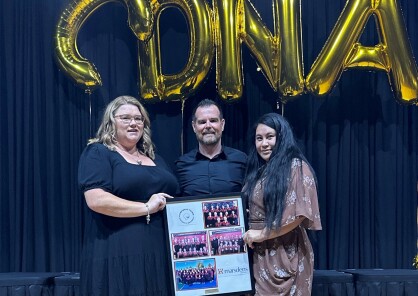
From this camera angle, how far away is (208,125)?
8.86 feet

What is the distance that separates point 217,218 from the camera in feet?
7.89

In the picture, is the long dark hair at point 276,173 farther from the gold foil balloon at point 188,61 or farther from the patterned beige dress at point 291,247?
the gold foil balloon at point 188,61

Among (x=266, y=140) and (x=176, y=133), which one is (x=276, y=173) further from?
(x=176, y=133)

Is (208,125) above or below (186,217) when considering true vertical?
above

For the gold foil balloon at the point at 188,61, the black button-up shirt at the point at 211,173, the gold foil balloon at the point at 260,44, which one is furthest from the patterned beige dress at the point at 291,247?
the gold foil balloon at the point at 188,61

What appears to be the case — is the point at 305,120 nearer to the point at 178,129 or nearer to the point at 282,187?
the point at 178,129

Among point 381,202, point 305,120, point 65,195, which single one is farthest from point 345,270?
point 65,195

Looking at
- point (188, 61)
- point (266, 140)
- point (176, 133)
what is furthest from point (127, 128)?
point (176, 133)

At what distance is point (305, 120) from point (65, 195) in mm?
1608

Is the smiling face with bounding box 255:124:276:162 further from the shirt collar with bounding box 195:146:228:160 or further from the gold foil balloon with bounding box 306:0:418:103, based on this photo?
the gold foil balloon with bounding box 306:0:418:103

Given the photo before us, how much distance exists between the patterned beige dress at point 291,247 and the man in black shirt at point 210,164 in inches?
10.1

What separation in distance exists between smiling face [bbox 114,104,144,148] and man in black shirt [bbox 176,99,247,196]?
36 centimetres

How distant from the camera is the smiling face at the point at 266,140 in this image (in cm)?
246

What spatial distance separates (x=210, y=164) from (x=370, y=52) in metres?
1.15
